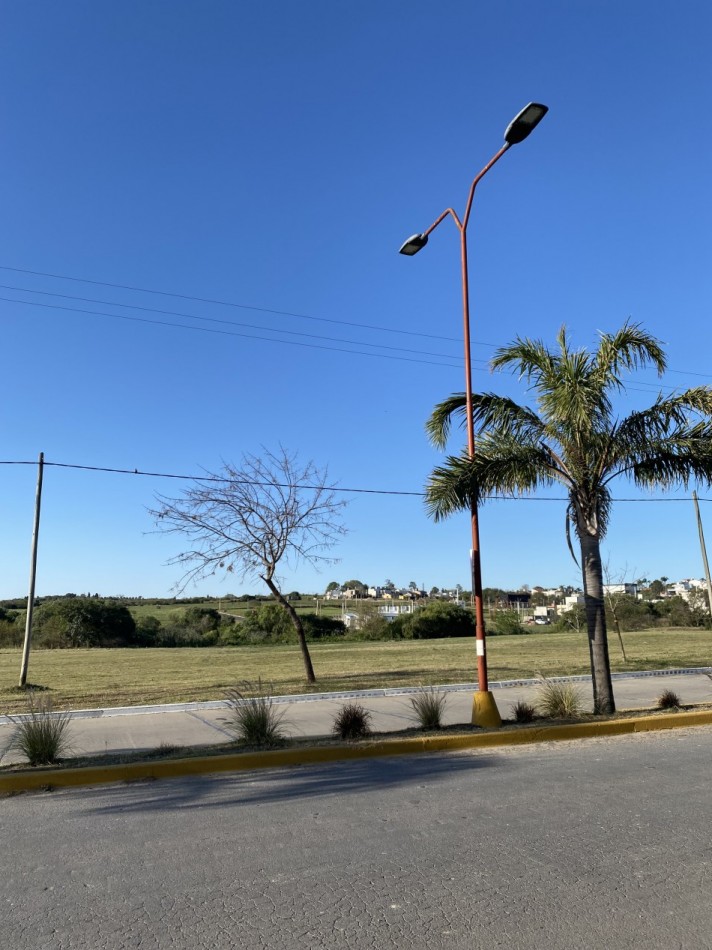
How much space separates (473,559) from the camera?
35.8 ft

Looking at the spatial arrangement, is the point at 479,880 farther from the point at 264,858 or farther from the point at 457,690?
the point at 457,690

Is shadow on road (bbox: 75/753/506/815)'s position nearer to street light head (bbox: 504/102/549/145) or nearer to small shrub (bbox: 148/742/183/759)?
small shrub (bbox: 148/742/183/759)

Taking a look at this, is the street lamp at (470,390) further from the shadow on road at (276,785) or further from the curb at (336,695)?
the curb at (336,695)

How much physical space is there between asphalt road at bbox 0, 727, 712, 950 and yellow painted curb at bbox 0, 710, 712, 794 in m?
0.28

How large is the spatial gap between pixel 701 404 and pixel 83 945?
10467 mm

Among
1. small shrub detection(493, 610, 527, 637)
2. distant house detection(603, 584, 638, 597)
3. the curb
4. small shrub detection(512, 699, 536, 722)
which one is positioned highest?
distant house detection(603, 584, 638, 597)

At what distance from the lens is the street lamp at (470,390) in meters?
10.1

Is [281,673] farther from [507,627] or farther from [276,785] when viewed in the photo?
[507,627]

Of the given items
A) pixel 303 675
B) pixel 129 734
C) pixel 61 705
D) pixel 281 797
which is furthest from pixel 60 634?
pixel 281 797

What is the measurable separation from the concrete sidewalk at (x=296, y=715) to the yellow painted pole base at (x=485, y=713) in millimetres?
915

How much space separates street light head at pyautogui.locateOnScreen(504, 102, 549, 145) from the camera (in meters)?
9.88

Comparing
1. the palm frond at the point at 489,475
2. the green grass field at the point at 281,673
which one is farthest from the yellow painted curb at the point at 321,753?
the green grass field at the point at 281,673

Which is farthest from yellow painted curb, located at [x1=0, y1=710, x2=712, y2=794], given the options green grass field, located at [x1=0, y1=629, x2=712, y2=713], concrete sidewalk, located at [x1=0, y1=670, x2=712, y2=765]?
green grass field, located at [x1=0, y1=629, x2=712, y2=713]

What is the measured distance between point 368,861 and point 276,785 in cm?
270
